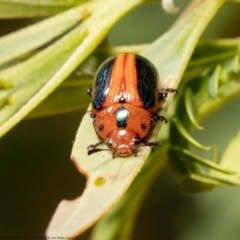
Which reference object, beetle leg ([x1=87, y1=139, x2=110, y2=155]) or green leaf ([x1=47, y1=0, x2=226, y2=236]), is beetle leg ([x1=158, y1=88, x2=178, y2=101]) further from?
beetle leg ([x1=87, y1=139, x2=110, y2=155])

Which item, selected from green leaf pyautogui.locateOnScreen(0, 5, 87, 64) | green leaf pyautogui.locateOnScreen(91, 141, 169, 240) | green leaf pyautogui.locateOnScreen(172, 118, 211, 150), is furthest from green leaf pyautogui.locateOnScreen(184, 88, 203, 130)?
green leaf pyautogui.locateOnScreen(0, 5, 87, 64)

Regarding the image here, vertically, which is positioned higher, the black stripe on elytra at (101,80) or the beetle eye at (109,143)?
the black stripe on elytra at (101,80)

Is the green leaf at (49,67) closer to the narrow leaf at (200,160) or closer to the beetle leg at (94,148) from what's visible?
the beetle leg at (94,148)

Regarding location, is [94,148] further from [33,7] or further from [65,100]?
[33,7]

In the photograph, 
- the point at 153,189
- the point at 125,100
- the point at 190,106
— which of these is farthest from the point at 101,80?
the point at 153,189

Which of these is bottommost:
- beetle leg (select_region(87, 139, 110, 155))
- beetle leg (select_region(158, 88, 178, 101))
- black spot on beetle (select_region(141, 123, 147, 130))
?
black spot on beetle (select_region(141, 123, 147, 130))

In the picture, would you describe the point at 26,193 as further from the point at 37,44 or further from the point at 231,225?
the point at 37,44

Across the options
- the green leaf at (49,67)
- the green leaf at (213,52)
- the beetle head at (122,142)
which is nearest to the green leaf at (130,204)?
the beetle head at (122,142)
